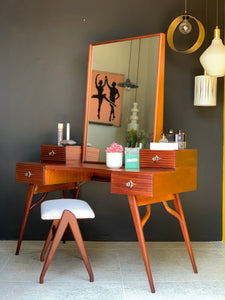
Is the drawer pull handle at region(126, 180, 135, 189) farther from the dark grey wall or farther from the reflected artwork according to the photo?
the dark grey wall

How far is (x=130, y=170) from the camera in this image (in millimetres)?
2139

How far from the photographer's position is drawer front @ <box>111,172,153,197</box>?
6.56 ft

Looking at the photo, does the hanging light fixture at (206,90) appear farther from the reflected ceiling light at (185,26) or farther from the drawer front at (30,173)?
the drawer front at (30,173)

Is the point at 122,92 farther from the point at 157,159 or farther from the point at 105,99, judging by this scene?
the point at 157,159

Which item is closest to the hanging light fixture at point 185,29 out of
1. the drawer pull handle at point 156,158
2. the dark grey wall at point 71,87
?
the dark grey wall at point 71,87

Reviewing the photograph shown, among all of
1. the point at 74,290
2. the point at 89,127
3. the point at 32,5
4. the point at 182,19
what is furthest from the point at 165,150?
the point at 32,5

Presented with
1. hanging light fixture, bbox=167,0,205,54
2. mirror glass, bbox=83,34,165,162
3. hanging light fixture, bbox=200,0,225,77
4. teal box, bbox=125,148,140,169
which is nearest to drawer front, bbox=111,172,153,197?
teal box, bbox=125,148,140,169

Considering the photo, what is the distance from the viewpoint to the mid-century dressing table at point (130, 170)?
2.08 meters

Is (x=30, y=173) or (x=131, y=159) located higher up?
(x=131, y=159)

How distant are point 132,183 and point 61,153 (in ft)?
2.86

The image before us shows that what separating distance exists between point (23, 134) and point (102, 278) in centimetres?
147

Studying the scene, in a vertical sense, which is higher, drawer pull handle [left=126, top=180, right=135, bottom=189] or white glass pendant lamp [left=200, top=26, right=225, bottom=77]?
white glass pendant lamp [left=200, top=26, right=225, bottom=77]

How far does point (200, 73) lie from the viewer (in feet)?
10.2

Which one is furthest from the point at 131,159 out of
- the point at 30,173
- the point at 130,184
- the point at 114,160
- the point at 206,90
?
the point at 206,90
